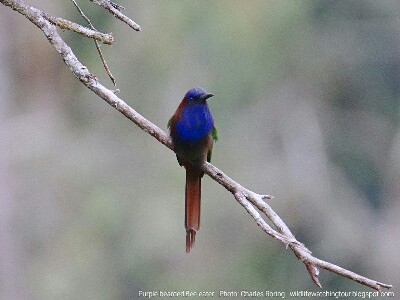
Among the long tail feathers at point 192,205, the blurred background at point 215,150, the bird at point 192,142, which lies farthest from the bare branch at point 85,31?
the blurred background at point 215,150

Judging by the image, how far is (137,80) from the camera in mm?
16766

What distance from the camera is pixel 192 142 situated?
14.2 feet

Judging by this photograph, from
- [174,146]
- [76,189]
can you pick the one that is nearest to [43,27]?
[174,146]

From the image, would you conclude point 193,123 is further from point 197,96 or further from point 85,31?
point 85,31

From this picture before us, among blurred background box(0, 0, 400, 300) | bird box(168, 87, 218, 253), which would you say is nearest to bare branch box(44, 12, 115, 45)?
bird box(168, 87, 218, 253)

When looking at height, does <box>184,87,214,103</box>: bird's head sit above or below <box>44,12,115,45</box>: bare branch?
above

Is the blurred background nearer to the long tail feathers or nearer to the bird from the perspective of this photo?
the bird

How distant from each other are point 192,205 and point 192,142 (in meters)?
0.27

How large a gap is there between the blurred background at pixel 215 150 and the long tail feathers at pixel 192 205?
11.0 metres

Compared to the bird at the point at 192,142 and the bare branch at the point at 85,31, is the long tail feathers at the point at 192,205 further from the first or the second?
the bare branch at the point at 85,31

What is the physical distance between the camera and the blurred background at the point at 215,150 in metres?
15.9

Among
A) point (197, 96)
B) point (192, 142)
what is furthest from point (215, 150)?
point (192, 142)

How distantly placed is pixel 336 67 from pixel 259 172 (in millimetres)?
2696

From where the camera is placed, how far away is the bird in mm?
4211
